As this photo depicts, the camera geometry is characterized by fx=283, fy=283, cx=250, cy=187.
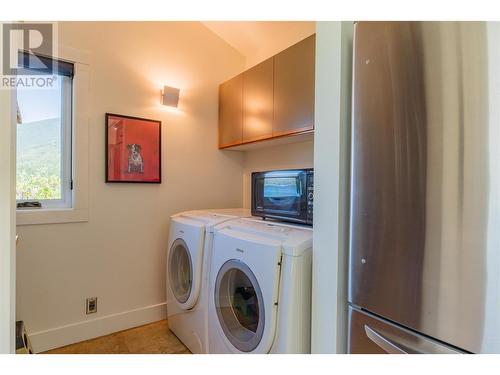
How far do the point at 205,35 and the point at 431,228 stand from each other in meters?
2.56

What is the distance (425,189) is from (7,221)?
109 centimetres

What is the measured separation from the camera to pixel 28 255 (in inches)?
74.2

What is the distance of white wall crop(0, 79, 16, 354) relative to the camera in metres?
0.67

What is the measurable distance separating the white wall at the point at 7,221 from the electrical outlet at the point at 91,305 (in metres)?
1.58

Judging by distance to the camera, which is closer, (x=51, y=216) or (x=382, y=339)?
(x=382, y=339)

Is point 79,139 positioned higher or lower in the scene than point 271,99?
lower

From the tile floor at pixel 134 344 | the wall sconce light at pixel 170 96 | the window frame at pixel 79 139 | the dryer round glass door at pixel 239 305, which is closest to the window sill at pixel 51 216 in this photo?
the window frame at pixel 79 139

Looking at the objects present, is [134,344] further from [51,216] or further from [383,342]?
[383,342]

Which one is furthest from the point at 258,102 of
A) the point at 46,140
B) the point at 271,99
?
the point at 46,140

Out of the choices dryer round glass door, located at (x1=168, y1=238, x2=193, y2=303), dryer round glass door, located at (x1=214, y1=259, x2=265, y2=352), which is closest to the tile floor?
dryer round glass door, located at (x1=168, y1=238, x2=193, y2=303)

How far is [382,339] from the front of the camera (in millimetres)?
919

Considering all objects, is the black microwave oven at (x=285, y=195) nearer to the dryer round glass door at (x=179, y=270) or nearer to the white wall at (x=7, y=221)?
the dryer round glass door at (x=179, y=270)

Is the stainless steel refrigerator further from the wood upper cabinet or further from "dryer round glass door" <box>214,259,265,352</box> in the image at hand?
the wood upper cabinet
